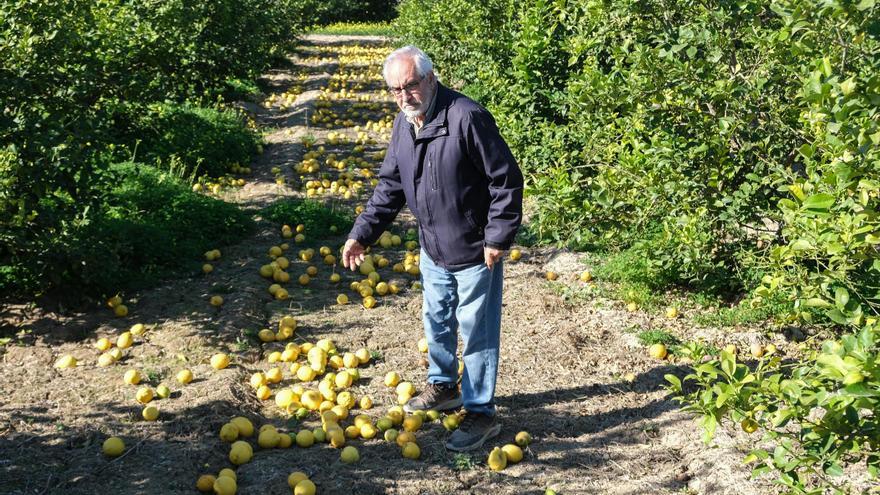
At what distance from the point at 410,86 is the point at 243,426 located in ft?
6.65

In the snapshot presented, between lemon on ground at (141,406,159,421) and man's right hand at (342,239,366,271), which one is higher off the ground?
man's right hand at (342,239,366,271)

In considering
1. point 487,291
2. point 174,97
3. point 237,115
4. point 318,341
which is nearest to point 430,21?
point 237,115

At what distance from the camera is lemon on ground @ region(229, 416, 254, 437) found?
4.09 m

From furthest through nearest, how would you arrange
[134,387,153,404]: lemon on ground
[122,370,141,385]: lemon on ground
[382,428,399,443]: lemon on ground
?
[122,370,141,385]: lemon on ground, [134,387,153,404]: lemon on ground, [382,428,399,443]: lemon on ground

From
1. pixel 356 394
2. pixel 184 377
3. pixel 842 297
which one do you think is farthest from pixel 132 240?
pixel 842 297

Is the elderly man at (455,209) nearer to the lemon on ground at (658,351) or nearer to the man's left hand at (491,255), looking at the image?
the man's left hand at (491,255)

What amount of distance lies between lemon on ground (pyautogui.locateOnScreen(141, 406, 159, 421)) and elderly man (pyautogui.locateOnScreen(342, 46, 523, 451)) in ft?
4.52

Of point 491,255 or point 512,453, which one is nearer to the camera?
point 491,255

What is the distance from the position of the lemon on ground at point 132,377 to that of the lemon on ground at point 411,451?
5.73ft

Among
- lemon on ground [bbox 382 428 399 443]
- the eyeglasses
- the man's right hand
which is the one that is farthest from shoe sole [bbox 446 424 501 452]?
the eyeglasses

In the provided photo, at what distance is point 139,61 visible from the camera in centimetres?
868

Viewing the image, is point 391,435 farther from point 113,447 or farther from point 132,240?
point 132,240

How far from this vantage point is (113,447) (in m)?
3.77

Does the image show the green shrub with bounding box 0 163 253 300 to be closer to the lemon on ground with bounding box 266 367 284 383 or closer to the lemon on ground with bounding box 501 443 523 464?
the lemon on ground with bounding box 266 367 284 383
